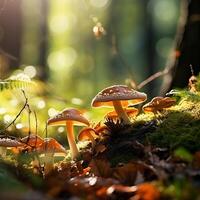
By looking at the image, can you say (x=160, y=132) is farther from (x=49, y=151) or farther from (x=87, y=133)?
(x=49, y=151)

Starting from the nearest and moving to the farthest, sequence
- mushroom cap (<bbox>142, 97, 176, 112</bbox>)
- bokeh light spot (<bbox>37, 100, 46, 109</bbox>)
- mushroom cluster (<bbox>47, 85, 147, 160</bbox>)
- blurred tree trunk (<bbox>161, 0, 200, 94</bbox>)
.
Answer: mushroom cluster (<bbox>47, 85, 147, 160</bbox>), mushroom cap (<bbox>142, 97, 176, 112</bbox>), blurred tree trunk (<bbox>161, 0, 200, 94</bbox>), bokeh light spot (<bbox>37, 100, 46, 109</bbox>)

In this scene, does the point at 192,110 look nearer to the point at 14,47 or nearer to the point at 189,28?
the point at 189,28

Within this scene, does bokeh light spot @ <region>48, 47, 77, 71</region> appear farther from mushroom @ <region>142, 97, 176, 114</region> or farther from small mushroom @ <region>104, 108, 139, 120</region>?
mushroom @ <region>142, 97, 176, 114</region>

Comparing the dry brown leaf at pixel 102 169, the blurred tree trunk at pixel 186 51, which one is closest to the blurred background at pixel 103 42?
the blurred tree trunk at pixel 186 51

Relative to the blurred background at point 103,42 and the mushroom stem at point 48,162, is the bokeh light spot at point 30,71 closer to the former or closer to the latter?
the mushroom stem at point 48,162

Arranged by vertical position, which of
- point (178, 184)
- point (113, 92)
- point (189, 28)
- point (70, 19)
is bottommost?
point (178, 184)

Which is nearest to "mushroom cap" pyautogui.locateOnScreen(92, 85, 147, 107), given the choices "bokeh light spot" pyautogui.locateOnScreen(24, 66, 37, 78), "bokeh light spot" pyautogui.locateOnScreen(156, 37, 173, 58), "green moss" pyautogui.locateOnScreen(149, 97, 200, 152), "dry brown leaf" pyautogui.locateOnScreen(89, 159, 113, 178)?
"green moss" pyautogui.locateOnScreen(149, 97, 200, 152)

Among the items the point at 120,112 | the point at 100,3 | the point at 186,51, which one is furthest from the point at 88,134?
the point at 100,3

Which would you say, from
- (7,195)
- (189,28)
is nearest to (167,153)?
(7,195)

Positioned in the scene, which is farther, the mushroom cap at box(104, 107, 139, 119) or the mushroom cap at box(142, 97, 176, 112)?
the mushroom cap at box(104, 107, 139, 119)
